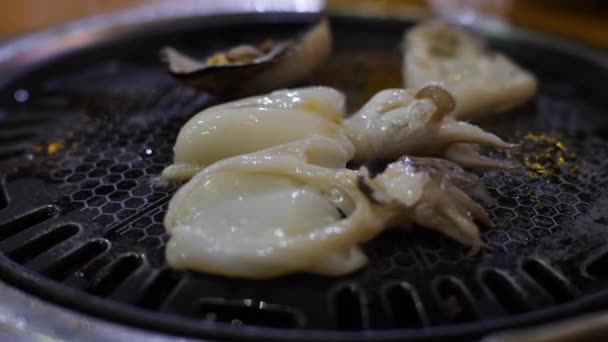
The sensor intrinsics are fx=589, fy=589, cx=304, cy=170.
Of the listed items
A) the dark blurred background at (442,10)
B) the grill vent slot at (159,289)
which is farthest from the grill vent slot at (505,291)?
the dark blurred background at (442,10)

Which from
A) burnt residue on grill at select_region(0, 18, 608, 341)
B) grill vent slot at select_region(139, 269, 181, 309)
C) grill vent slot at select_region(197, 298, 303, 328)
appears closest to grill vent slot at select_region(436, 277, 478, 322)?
burnt residue on grill at select_region(0, 18, 608, 341)

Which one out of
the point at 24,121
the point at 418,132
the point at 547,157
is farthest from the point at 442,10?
the point at 24,121

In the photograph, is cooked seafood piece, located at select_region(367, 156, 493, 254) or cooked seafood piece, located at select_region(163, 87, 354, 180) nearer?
cooked seafood piece, located at select_region(367, 156, 493, 254)

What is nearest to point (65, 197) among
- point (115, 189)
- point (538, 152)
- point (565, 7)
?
point (115, 189)

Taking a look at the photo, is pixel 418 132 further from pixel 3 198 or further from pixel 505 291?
pixel 3 198

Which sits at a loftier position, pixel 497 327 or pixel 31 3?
pixel 31 3

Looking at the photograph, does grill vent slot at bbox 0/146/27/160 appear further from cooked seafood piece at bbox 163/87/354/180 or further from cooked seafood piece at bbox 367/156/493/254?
cooked seafood piece at bbox 367/156/493/254

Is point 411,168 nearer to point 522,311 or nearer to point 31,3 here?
point 522,311
